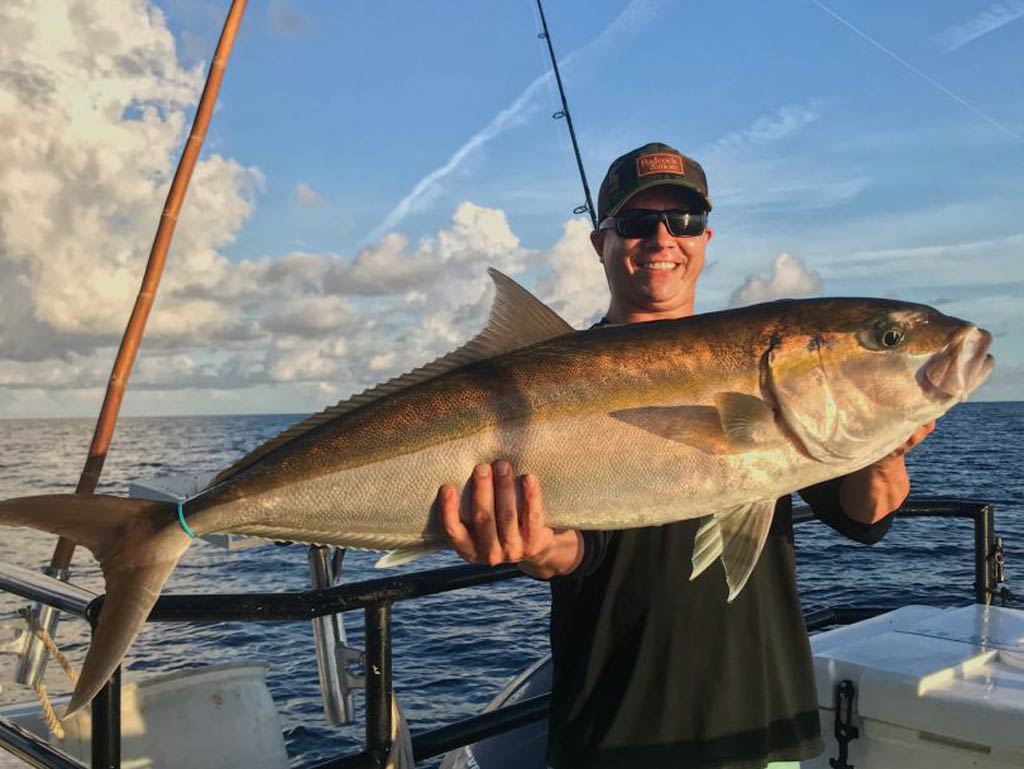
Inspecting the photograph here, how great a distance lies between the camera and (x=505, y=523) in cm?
268

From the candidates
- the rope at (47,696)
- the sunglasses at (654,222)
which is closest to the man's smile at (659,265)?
the sunglasses at (654,222)

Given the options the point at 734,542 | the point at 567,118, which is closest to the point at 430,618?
the point at 567,118

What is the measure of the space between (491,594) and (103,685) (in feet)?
54.2

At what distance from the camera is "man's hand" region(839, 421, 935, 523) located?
293 centimetres

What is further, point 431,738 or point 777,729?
point 431,738

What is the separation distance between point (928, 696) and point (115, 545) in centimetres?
313

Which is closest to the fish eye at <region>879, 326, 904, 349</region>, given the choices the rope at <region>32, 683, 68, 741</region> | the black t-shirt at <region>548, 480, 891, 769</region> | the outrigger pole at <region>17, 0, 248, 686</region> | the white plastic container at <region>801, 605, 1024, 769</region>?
the black t-shirt at <region>548, 480, 891, 769</region>

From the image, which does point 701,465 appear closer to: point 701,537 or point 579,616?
point 701,537

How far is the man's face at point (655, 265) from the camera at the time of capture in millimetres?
3348

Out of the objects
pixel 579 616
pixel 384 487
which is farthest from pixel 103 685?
pixel 579 616

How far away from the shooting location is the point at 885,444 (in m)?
2.77

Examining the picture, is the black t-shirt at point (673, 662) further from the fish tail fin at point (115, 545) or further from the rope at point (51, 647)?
the rope at point (51, 647)

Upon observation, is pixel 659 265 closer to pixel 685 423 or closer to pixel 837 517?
pixel 685 423

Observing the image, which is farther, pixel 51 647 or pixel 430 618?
pixel 430 618
